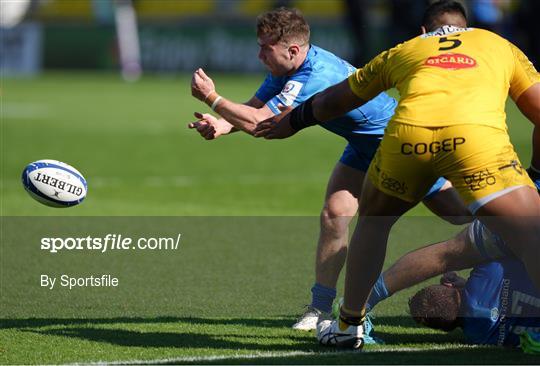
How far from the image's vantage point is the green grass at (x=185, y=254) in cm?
682

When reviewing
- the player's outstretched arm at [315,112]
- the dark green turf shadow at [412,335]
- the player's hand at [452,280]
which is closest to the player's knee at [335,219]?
the dark green turf shadow at [412,335]

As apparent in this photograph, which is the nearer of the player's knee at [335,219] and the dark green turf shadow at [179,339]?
the dark green turf shadow at [179,339]

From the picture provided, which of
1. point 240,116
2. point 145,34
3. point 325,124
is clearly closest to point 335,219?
point 325,124

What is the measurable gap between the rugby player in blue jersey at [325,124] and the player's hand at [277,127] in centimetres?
40

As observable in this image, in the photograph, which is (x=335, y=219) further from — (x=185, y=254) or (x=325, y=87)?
(x=185, y=254)

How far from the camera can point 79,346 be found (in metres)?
6.84

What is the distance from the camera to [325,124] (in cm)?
738

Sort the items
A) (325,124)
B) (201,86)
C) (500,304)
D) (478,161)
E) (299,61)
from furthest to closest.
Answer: (299,61) → (325,124) → (201,86) → (500,304) → (478,161)

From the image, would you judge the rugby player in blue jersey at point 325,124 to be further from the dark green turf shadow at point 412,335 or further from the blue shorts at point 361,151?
the dark green turf shadow at point 412,335

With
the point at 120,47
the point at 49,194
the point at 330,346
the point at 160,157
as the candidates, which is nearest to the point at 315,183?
the point at 160,157

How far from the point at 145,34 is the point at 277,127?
34.8 metres

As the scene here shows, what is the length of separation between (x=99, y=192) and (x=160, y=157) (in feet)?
12.5

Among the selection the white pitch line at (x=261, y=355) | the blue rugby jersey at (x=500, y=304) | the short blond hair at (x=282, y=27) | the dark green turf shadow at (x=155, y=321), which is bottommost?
the dark green turf shadow at (x=155, y=321)

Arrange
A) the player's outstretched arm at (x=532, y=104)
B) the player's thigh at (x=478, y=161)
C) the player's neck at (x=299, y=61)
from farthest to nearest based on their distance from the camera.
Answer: the player's neck at (x=299, y=61) → the player's outstretched arm at (x=532, y=104) → the player's thigh at (x=478, y=161)
